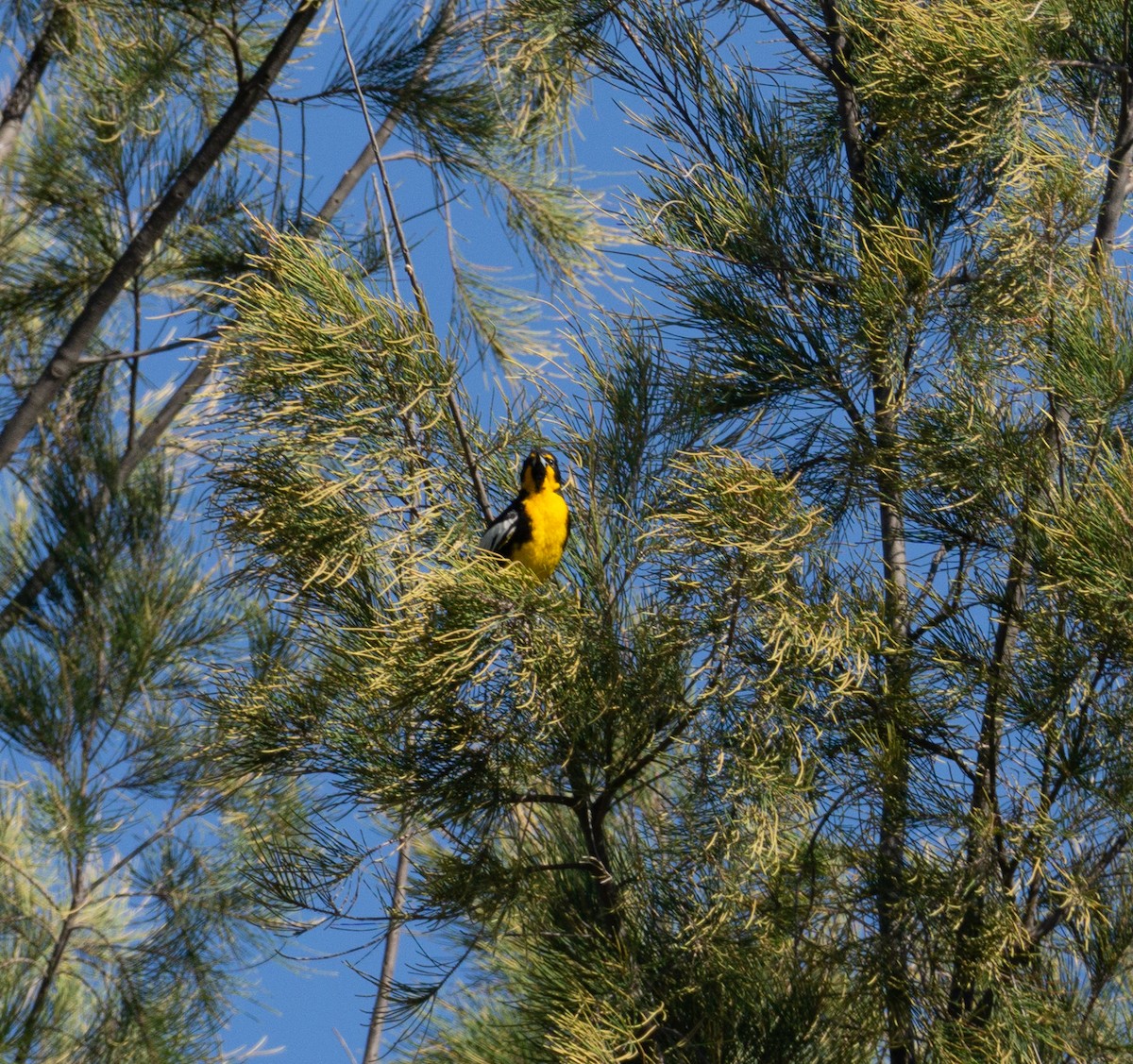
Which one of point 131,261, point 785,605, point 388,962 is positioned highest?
point 131,261

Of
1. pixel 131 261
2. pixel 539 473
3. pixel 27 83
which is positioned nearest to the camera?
pixel 539 473

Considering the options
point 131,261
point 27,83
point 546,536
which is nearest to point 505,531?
point 546,536

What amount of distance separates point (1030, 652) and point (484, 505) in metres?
0.70

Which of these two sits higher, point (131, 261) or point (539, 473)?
point (131, 261)

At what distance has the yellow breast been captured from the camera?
6.35ft

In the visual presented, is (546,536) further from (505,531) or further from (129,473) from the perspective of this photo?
(129,473)

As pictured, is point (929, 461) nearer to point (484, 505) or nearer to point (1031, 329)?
point (1031, 329)

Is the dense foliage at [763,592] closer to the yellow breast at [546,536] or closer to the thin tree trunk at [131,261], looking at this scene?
the yellow breast at [546,536]

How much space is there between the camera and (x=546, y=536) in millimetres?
1956

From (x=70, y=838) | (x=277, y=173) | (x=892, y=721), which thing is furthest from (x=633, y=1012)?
(x=277, y=173)

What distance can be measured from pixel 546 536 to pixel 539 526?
0.07 ft

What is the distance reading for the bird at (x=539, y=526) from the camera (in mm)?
1933

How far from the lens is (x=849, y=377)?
6.21ft

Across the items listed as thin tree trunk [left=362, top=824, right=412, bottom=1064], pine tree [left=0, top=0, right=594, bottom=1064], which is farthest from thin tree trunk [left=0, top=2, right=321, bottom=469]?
thin tree trunk [left=362, top=824, right=412, bottom=1064]
